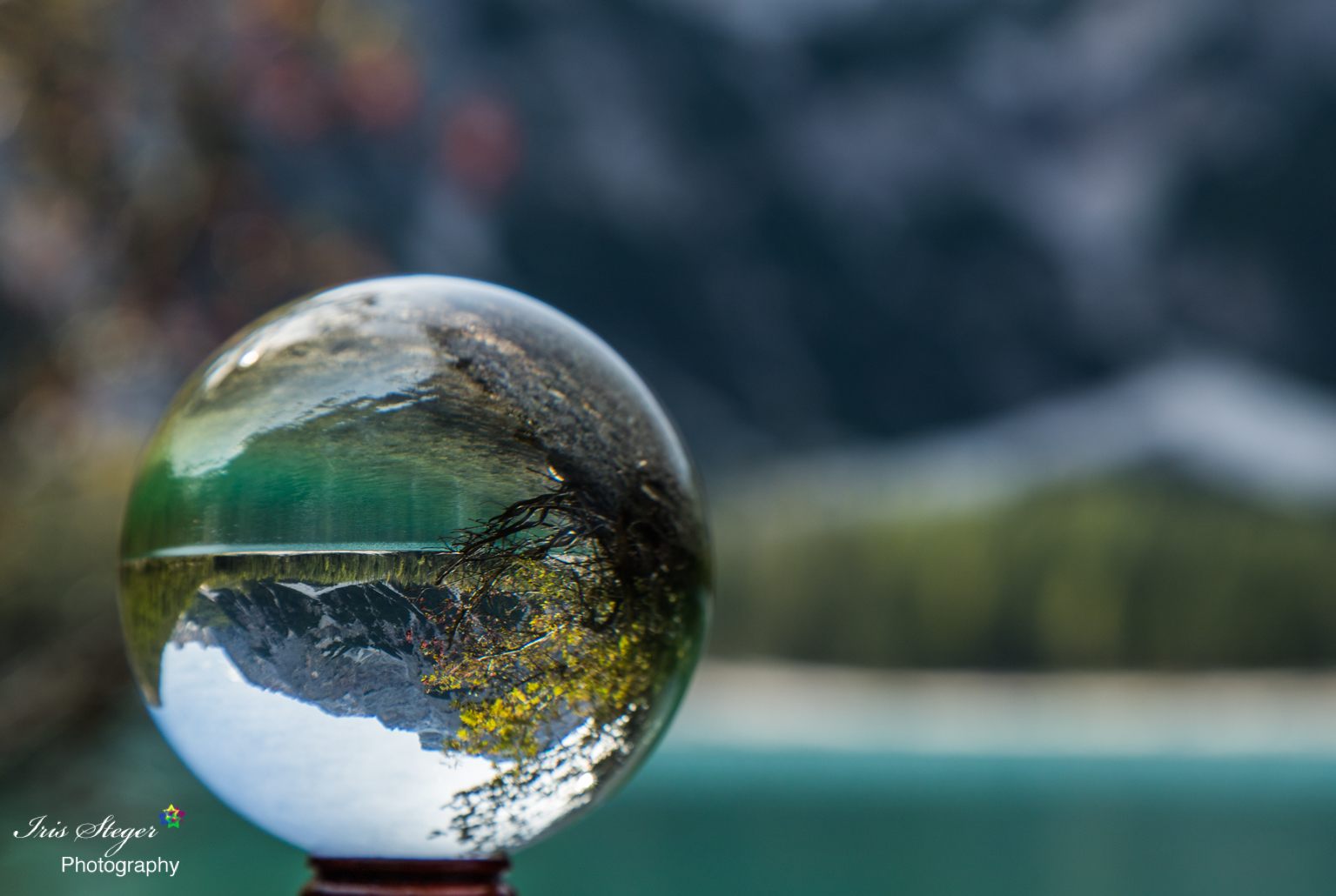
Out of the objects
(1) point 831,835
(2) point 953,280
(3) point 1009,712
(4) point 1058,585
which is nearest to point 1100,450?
(2) point 953,280

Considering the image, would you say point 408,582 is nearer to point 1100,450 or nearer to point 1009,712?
point 1009,712

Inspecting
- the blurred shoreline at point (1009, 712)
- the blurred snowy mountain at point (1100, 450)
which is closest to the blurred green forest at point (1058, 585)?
the blurred shoreline at point (1009, 712)

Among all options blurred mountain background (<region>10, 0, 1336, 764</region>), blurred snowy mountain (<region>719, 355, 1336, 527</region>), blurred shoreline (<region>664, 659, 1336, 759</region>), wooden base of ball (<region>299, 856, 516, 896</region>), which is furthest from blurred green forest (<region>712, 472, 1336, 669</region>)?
wooden base of ball (<region>299, 856, 516, 896</region>)

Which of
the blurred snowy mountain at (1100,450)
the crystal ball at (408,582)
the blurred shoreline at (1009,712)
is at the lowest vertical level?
the crystal ball at (408,582)

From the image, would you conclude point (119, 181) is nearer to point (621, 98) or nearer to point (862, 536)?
point (862, 536)

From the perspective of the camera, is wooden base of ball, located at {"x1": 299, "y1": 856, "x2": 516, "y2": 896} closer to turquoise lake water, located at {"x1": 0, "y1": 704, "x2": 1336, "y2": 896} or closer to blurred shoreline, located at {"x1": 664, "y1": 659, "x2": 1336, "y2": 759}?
turquoise lake water, located at {"x1": 0, "y1": 704, "x2": 1336, "y2": 896}

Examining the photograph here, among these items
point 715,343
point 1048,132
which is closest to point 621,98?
point 715,343

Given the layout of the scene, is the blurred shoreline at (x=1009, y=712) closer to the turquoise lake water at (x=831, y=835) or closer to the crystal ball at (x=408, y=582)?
the turquoise lake water at (x=831, y=835)
